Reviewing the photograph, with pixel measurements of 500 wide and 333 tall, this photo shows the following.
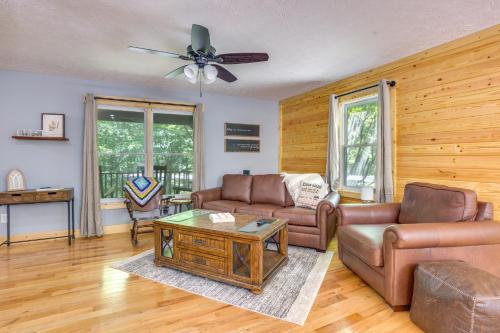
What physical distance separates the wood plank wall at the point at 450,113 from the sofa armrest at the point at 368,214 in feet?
1.71

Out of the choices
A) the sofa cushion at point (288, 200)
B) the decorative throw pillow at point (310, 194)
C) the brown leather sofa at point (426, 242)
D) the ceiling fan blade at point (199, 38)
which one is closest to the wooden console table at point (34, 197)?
the ceiling fan blade at point (199, 38)

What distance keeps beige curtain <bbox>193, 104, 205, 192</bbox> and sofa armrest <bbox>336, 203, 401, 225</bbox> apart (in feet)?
8.39

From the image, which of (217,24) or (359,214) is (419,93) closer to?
(359,214)

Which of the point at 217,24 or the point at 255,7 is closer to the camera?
the point at 255,7

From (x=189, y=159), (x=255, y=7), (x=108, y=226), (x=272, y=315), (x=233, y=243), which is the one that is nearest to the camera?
(x=272, y=315)

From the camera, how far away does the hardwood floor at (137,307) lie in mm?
1860

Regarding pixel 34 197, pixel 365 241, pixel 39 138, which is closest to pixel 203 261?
pixel 365 241

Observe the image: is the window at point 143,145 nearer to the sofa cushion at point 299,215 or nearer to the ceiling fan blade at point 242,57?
the sofa cushion at point 299,215

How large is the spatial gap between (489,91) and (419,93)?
664 mm

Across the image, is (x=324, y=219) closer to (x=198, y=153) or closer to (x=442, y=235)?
(x=442, y=235)

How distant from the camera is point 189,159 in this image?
4.90 meters

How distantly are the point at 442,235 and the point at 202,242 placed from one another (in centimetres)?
197

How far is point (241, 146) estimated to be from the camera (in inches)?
207

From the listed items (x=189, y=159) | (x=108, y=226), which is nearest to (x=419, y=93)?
(x=189, y=159)
